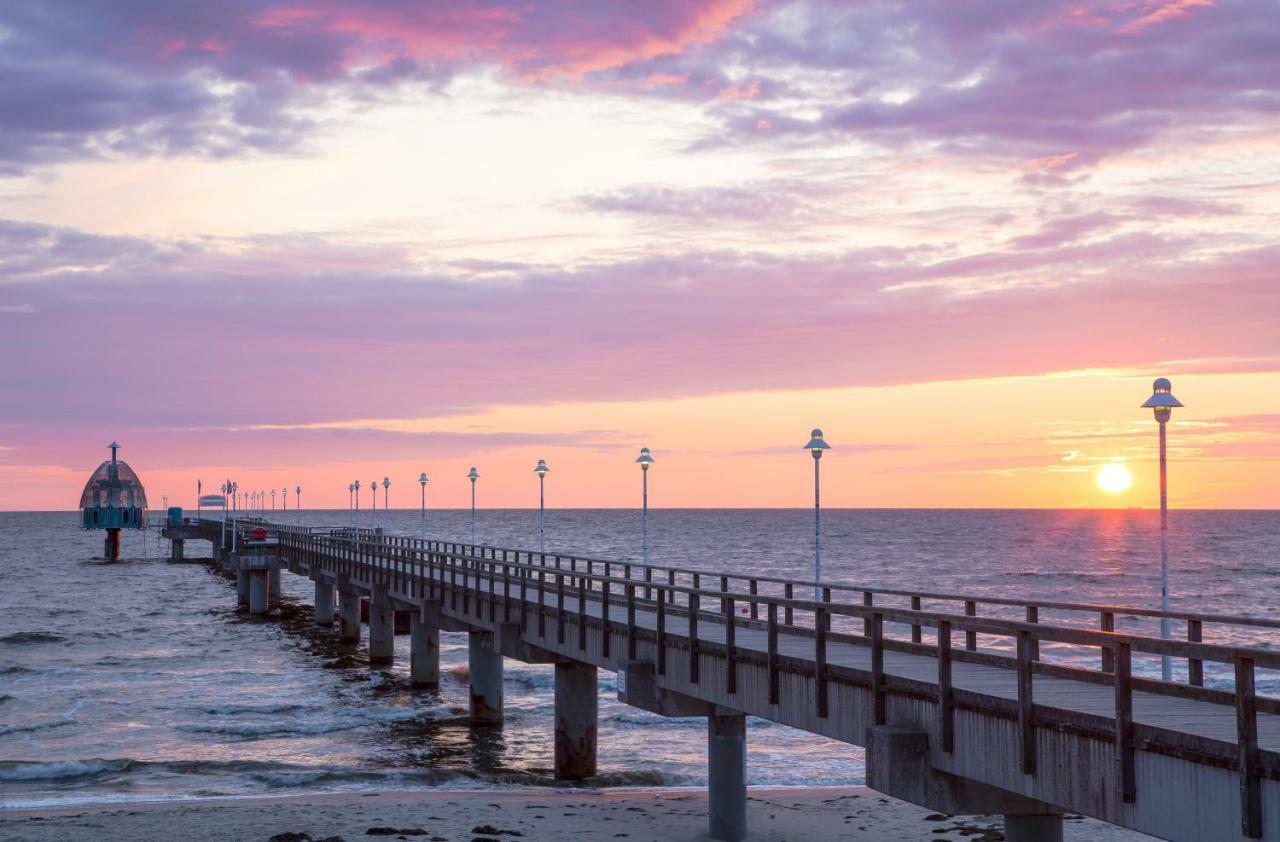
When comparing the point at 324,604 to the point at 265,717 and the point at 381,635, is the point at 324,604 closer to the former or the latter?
the point at 381,635

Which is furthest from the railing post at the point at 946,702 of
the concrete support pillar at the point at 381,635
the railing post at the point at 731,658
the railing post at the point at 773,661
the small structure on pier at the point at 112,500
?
the small structure on pier at the point at 112,500

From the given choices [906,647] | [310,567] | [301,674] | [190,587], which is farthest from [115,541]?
[906,647]

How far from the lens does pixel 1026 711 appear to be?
11938 millimetres

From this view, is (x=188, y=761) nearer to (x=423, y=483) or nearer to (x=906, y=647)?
(x=906, y=647)

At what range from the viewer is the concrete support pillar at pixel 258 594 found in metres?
74.8

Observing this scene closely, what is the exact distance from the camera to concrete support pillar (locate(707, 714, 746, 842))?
70.4ft

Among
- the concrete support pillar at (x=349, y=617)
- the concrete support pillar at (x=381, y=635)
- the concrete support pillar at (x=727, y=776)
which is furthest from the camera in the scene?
the concrete support pillar at (x=349, y=617)

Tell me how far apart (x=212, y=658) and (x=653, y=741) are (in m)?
26.1

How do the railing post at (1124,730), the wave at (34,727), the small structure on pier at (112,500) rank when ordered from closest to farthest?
1. the railing post at (1124,730)
2. the wave at (34,727)
3. the small structure on pier at (112,500)

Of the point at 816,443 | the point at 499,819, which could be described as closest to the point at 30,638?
the point at 499,819

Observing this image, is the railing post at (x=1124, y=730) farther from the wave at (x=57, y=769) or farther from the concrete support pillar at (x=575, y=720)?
the wave at (x=57, y=769)

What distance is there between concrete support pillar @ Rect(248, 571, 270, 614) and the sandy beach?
4879 centimetres

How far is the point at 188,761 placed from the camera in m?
31.9

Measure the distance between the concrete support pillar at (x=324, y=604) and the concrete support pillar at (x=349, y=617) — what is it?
6766 mm
